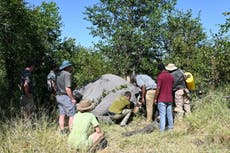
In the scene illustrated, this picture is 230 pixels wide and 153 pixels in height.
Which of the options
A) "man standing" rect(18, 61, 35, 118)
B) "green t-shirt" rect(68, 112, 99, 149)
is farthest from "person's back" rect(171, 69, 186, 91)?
"man standing" rect(18, 61, 35, 118)

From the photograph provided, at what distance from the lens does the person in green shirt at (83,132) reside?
6.70 m

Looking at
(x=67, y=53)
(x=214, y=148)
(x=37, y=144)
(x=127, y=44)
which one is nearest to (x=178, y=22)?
(x=127, y=44)

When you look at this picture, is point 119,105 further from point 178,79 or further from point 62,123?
point 62,123

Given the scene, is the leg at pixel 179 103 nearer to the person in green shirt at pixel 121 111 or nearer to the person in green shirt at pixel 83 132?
the person in green shirt at pixel 121 111

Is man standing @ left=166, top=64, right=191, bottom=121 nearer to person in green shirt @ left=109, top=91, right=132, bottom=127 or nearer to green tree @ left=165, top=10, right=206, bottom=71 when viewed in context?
person in green shirt @ left=109, top=91, right=132, bottom=127

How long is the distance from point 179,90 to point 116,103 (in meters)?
1.81

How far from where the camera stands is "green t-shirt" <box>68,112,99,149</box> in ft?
21.9

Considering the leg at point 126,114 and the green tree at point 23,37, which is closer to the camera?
the leg at point 126,114

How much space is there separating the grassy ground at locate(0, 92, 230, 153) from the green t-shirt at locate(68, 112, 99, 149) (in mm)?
177

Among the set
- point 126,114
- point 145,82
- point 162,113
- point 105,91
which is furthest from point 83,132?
point 105,91

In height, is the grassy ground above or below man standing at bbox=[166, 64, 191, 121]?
below

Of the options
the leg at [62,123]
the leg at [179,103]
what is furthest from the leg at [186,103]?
the leg at [62,123]

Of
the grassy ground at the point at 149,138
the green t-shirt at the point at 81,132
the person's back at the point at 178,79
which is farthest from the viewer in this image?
the person's back at the point at 178,79

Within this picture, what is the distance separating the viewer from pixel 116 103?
1098 centimetres
